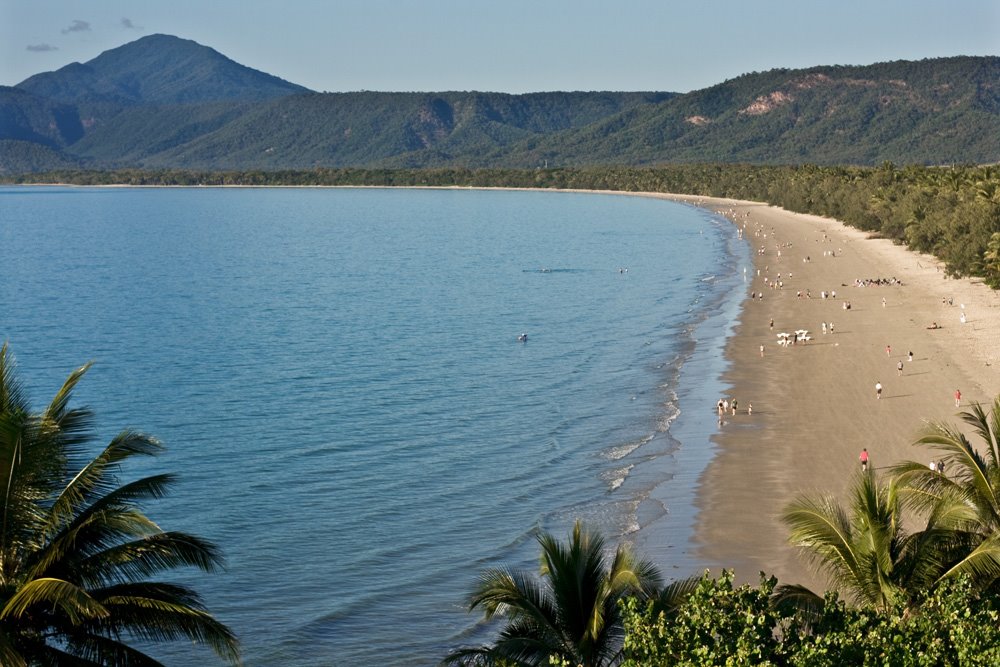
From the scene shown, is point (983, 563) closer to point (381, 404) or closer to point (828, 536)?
point (828, 536)

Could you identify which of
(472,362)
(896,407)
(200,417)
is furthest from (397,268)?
(896,407)

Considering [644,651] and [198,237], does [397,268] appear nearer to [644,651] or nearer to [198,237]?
[198,237]

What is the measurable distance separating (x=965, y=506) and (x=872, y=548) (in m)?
1.65

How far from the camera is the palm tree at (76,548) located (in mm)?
10641

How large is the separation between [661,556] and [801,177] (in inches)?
5313

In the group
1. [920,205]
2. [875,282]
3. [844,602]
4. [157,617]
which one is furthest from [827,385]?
[920,205]

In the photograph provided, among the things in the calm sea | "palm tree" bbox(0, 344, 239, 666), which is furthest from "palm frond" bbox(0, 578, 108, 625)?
the calm sea

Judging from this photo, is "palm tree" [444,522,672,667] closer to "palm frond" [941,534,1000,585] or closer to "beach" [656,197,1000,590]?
"palm frond" [941,534,1000,585]

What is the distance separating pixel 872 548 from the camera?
13.8 m

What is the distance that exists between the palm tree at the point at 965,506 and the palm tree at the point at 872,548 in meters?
0.34

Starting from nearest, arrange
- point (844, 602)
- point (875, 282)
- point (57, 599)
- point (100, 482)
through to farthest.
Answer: point (57, 599), point (100, 482), point (844, 602), point (875, 282)

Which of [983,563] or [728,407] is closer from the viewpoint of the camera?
[983,563]

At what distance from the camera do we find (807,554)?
23594mm

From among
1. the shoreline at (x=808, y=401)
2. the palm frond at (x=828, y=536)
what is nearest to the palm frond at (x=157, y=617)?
the palm frond at (x=828, y=536)
